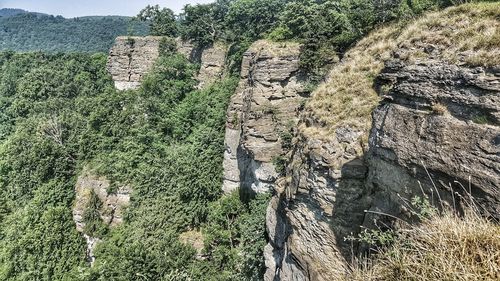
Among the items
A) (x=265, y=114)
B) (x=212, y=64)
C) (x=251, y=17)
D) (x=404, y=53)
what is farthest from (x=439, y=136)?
(x=212, y=64)

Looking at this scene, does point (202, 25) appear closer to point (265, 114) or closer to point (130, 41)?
point (130, 41)

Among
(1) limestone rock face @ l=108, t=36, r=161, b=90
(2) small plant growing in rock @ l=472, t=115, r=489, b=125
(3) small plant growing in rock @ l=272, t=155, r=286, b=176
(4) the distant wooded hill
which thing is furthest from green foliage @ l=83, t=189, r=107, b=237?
(4) the distant wooded hill

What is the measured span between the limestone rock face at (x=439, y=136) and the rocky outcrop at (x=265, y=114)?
13422 millimetres

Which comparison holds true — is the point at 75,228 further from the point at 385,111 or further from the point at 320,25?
the point at 385,111

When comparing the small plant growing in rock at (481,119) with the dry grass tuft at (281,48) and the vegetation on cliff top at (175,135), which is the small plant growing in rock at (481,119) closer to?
the vegetation on cliff top at (175,135)

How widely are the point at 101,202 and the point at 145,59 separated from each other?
22342mm

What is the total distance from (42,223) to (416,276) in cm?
3320

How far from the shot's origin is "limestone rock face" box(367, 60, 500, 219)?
20.6 ft

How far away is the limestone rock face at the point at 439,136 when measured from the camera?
6289 millimetres

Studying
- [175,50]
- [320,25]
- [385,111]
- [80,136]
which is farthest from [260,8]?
[385,111]

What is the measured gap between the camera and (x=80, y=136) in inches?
1447

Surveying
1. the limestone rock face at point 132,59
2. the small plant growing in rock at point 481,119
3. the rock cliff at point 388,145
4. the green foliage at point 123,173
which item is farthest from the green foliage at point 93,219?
the small plant growing in rock at point 481,119

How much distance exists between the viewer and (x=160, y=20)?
48812 millimetres

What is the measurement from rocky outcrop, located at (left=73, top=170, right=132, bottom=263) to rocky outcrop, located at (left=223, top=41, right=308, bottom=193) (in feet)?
36.6
